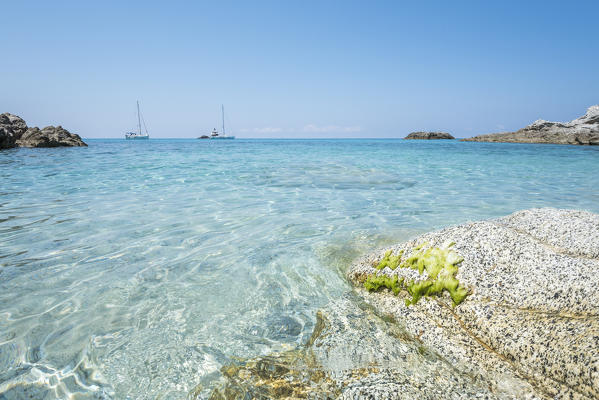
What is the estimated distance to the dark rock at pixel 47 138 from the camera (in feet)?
Result: 106

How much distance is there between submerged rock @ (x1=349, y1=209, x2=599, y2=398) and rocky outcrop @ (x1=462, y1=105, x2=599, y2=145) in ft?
210

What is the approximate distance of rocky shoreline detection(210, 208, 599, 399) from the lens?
2039 millimetres

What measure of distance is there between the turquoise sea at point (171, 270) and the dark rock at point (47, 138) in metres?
31.0

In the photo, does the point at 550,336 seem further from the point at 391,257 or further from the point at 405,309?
the point at 391,257

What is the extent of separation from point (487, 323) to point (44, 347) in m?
3.77

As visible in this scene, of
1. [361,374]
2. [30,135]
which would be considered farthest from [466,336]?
[30,135]

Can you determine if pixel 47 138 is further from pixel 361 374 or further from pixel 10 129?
pixel 361 374

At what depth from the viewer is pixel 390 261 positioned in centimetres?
355

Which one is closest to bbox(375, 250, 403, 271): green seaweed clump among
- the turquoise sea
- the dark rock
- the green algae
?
the green algae

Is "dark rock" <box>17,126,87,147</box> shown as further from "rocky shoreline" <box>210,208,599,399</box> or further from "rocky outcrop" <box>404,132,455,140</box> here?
"rocky outcrop" <box>404,132,455,140</box>

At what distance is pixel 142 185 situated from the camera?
Answer: 32.4 feet

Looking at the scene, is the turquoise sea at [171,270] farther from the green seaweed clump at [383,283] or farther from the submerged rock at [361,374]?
the green seaweed clump at [383,283]

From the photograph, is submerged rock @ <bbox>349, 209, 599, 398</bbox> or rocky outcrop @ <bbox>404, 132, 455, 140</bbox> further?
rocky outcrop @ <bbox>404, 132, 455, 140</bbox>

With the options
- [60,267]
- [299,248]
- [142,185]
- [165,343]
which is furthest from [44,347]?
[142,185]
